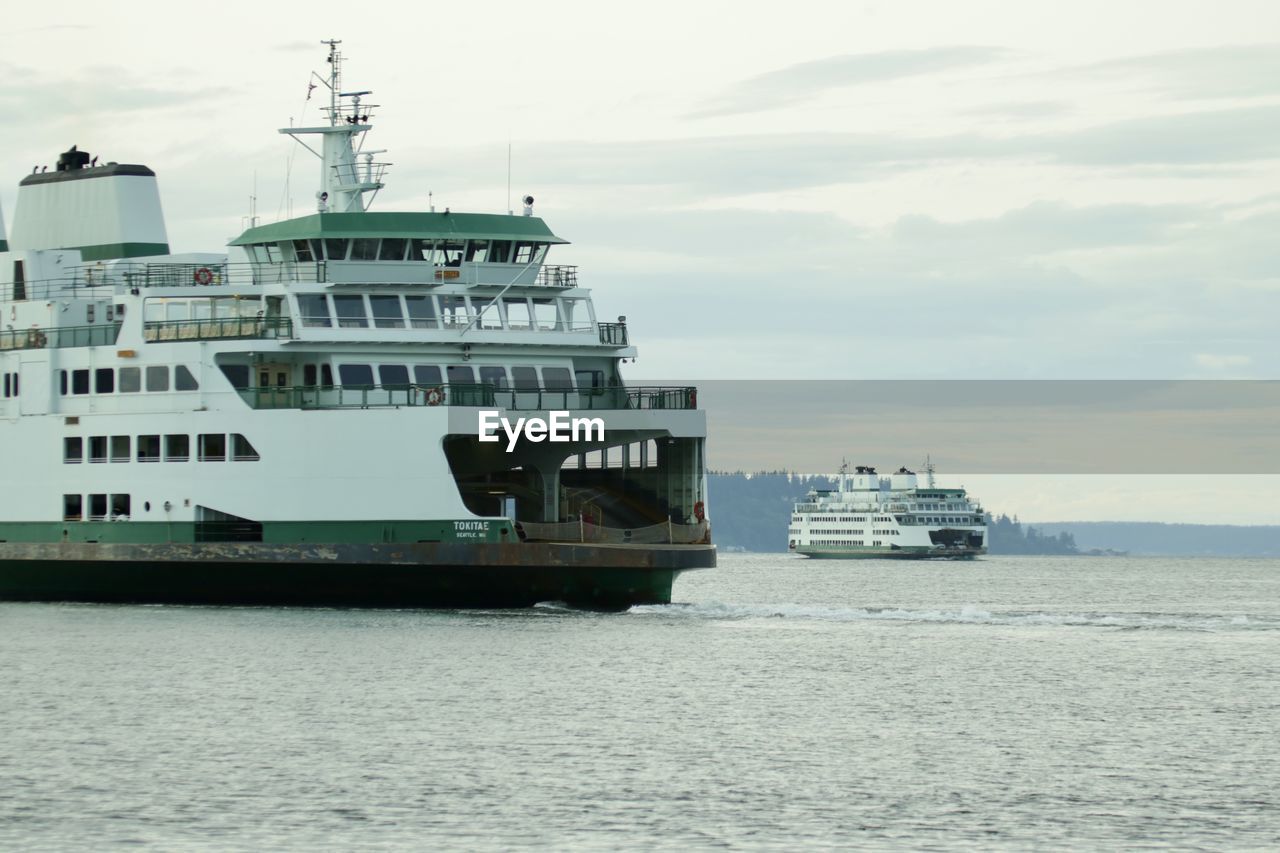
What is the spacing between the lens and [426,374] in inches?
1665

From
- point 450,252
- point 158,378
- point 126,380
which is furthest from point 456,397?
point 126,380

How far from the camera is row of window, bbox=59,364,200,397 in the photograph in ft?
141

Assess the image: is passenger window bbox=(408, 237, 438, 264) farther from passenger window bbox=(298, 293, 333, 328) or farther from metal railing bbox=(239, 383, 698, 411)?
metal railing bbox=(239, 383, 698, 411)

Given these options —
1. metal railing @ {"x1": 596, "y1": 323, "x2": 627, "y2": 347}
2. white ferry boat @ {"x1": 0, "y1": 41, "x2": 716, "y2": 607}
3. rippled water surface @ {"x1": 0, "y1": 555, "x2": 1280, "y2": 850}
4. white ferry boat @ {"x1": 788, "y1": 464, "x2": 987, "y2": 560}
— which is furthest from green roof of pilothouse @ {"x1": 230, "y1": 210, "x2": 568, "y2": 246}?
white ferry boat @ {"x1": 788, "y1": 464, "x2": 987, "y2": 560}

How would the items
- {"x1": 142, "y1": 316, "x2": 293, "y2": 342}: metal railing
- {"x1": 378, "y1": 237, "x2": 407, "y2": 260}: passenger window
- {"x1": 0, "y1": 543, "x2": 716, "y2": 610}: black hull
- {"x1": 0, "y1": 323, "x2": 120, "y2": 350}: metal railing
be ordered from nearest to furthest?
{"x1": 0, "y1": 543, "x2": 716, "y2": 610}: black hull → {"x1": 142, "y1": 316, "x2": 293, "y2": 342}: metal railing → {"x1": 378, "y1": 237, "x2": 407, "y2": 260}: passenger window → {"x1": 0, "y1": 323, "x2": 120, "y2": 350}: metal railing

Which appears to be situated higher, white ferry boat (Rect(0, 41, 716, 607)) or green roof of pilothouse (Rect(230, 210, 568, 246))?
green roof of pilothouse (Rect(230, 210, 568, 246))

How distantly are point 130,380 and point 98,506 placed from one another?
8.73 ft

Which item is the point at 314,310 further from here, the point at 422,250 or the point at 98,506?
the point at 98,506

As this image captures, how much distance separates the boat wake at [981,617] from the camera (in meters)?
45.6

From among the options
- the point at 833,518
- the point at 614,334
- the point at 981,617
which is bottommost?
the point at 981,617

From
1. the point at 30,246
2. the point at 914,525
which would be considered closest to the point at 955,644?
the point at 30,246

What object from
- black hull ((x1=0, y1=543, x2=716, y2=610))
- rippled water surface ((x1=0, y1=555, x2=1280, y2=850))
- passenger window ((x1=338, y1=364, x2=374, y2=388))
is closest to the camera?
rippled water surface ((x1=0, y1=555, x2=1280, y2=850))

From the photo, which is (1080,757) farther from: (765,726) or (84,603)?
(84,603)

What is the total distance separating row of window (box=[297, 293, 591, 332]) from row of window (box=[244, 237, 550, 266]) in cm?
112
